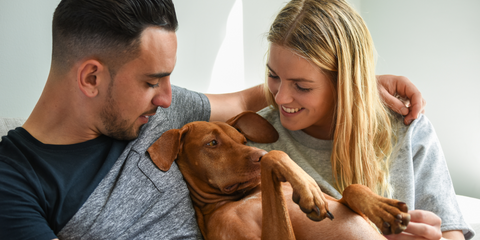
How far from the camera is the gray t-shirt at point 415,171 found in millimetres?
1500

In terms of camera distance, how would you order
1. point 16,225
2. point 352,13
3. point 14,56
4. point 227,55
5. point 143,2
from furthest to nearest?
point 227,55
point 14,56
point 352,13
point 143,2
point 16,225

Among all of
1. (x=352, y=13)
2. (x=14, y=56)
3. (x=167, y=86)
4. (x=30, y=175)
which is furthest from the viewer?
(x=14, y=56)

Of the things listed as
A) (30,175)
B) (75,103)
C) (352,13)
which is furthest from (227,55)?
(30,175)

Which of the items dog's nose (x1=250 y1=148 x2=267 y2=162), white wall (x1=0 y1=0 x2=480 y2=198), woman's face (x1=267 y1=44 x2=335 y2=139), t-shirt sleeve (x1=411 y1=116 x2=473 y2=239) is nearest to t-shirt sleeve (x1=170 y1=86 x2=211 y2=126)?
woman's face (x1=267 y1=44 x2=335 y2=139)

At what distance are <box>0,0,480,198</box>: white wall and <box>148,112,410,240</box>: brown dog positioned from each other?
49.4 inches

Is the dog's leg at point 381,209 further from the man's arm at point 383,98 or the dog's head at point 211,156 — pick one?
the man's arm at point 383,98

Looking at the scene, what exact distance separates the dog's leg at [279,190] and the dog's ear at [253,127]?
1.94ft

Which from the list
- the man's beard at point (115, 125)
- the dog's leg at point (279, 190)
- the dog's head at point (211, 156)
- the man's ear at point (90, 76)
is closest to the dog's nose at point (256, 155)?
the dog's head at point (211, 156)

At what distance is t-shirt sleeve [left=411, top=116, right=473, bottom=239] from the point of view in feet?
4.86

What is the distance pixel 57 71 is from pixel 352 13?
4.43ft

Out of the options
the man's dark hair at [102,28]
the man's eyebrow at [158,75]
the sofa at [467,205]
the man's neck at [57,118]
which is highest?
the man's dark hair at [102,28]

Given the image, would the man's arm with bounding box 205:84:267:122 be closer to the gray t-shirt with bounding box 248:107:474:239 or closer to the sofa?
the gray t-shirt with bounding box 248:107:474:239

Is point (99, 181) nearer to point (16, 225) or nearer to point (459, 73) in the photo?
point (16, 225)

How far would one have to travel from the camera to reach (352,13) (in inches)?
63.5
